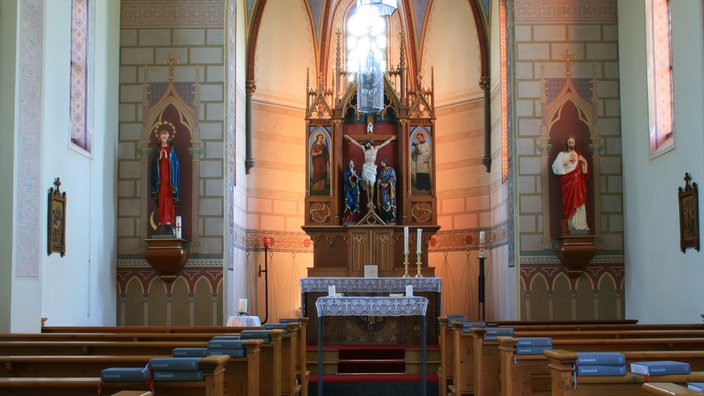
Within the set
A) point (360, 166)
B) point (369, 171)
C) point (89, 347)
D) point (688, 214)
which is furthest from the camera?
point (360, 166)

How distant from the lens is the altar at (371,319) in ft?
45.1

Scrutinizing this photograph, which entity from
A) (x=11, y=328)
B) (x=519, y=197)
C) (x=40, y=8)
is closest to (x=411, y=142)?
(x=519, y=197)

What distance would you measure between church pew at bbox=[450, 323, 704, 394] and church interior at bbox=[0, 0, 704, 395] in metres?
0.07

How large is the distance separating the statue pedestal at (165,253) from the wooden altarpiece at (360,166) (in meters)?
3.15

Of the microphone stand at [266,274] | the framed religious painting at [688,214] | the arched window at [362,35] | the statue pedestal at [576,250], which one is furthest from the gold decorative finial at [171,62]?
the framed religious painting at [688,214]

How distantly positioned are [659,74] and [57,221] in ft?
30.2

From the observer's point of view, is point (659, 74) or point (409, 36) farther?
point (409, 36)

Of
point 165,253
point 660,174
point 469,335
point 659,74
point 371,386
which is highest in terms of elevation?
point 659,74

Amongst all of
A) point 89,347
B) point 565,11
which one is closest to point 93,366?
point 89,347

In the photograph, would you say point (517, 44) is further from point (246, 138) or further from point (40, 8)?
point (40, 8)

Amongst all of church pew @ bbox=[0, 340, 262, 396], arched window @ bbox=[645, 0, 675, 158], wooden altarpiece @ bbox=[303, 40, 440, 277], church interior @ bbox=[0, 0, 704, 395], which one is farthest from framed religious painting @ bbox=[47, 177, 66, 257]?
arched window @ bbox=[645, 0, 675, 158]

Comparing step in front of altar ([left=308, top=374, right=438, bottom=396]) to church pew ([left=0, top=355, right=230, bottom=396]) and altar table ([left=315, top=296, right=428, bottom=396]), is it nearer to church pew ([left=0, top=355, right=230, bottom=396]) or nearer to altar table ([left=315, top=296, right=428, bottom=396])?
altar table ([left=315, top=296, right=428, bottom=396])

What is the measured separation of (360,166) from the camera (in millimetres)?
17266

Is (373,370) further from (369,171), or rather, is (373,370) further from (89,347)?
(89,347)
